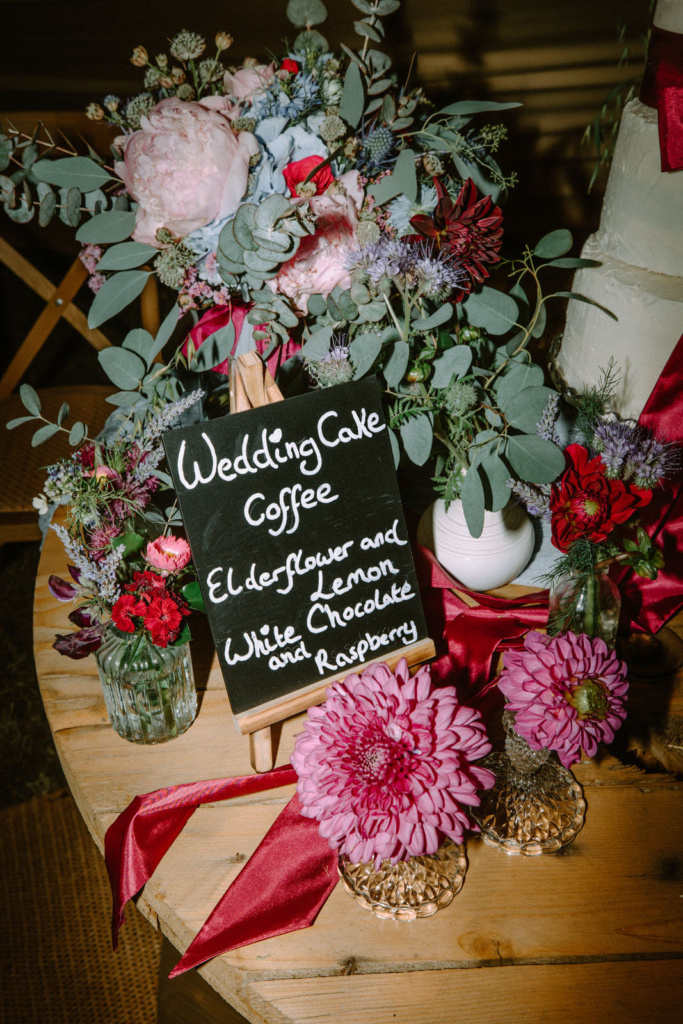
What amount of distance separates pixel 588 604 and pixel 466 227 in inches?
16.7

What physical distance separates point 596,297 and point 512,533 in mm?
362

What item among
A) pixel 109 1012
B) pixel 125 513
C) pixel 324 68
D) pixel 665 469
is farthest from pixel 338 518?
pixel 109 1012

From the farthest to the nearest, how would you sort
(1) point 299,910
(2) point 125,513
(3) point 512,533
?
(3) point 512,533 → (2) point 125,513 → (1) point 299,910

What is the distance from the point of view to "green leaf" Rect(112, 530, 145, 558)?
2.57 feet

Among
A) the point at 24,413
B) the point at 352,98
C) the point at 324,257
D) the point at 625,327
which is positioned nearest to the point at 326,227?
the point at 324,257

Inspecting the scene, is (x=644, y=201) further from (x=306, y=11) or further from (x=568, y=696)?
(x=568, y=696)

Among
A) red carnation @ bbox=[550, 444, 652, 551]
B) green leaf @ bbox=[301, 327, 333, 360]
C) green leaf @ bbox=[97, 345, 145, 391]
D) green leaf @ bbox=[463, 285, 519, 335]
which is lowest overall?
red carnation @ bbox=[550, 444, 652, 551]

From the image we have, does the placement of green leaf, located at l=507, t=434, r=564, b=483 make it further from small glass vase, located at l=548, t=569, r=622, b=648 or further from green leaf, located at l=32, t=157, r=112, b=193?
green leaf, located at l=32, t=157, r=112, b=193

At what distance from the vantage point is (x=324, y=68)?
80cm

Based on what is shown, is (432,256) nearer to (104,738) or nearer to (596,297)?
(596,297)

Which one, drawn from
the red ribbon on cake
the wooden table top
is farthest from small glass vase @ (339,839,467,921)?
the red ribbon on cake

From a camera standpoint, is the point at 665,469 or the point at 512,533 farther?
the point at 512,533

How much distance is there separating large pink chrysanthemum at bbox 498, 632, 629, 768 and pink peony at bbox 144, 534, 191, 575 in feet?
1.20

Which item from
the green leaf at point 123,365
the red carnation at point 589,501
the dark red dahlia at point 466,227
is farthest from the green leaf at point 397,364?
the green leaf at point 123,365
